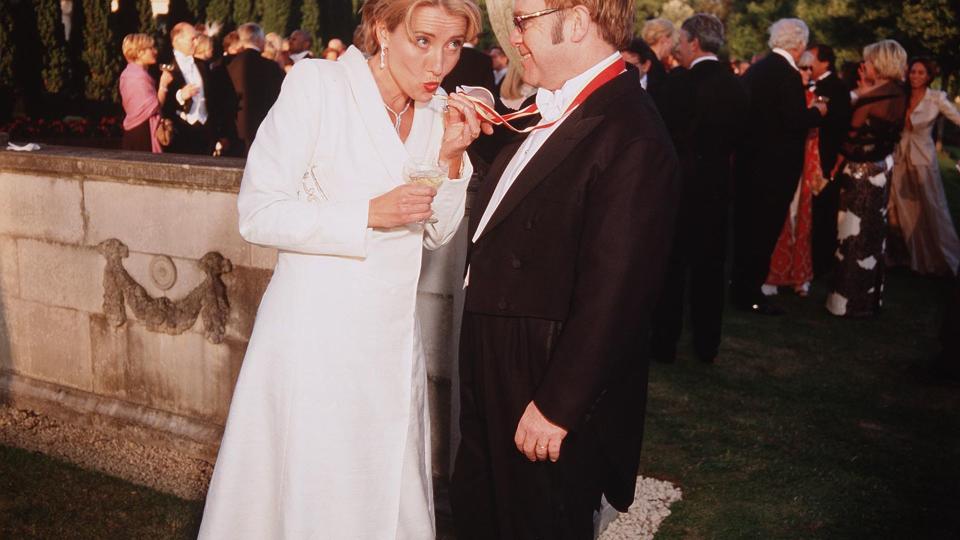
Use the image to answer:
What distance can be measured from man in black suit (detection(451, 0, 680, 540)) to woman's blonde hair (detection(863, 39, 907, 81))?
7186 mm

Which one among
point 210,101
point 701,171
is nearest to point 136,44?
point 210,101

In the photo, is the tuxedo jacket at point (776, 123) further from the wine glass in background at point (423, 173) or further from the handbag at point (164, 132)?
the wine glass in background at point (423, 173)

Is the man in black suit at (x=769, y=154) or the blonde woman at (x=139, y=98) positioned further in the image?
the blonde woman at (x=139, y=98)

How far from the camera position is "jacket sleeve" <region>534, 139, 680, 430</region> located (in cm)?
232

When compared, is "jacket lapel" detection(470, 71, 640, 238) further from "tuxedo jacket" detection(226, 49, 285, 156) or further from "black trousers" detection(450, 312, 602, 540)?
"tuxedo jacket" detection(226, 49, 285, 156)

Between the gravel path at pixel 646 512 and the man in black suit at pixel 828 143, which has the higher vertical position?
the man in black suit at pixel 828 143

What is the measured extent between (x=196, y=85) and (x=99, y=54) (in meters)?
10.4

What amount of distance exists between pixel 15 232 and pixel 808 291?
24.9 ft

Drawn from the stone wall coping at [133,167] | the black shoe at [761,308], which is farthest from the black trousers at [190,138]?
the black shoe at [761,308]

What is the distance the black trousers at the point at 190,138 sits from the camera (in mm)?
Answer: 9266

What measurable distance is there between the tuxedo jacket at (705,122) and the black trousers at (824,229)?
373 cm

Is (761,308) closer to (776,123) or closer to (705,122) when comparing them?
(776,123)

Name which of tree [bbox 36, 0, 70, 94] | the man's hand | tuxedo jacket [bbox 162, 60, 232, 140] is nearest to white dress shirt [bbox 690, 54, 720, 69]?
the man's hand

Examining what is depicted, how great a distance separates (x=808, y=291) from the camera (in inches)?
373
